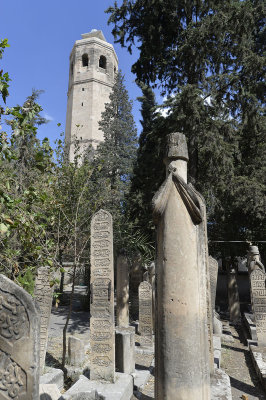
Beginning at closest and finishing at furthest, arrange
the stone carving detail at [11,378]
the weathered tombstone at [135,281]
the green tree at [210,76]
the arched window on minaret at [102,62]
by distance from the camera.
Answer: the stone carving detail at [11,378]
the green tree at [210,76]
the weathered tombstone at [135,281]
the arched window on minaret at [102,62]

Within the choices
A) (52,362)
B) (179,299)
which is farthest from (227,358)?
(179,299)

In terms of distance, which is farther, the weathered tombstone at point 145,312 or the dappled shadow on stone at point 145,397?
the weathered tombstone at point 145,312

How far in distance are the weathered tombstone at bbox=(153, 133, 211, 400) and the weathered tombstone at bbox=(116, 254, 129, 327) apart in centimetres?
920

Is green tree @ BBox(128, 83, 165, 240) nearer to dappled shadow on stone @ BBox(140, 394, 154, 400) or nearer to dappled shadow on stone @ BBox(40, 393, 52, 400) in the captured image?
dappled shadow on stone @ BBox(140, 394, 154, 400)

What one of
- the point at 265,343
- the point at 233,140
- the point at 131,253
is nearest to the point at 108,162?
the point at 131,253

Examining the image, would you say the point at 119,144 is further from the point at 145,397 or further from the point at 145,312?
the point at 145,397

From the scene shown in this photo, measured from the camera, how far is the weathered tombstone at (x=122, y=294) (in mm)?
11804

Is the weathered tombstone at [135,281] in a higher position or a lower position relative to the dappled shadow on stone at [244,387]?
higher

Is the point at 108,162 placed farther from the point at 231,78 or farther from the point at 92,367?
the point at 92,367

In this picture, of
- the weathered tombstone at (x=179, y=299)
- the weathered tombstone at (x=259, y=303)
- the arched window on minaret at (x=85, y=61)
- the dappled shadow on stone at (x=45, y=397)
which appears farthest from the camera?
the arched window on minaret at (x=85, y=61)

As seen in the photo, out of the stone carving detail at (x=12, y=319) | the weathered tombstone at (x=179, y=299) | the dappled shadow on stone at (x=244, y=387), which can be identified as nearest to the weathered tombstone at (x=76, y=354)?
the dappled shadow on stone at (x=244, y=387)

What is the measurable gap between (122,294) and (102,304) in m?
6.03

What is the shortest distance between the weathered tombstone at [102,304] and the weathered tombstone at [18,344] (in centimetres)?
371

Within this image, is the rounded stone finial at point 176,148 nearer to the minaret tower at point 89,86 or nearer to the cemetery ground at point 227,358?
the cemetery ground at point 227,358
